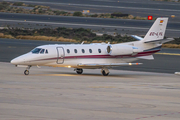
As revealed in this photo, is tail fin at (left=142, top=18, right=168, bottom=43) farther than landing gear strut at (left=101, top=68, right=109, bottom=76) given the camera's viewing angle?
Yes

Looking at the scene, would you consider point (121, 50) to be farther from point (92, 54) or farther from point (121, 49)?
point (92, 54)

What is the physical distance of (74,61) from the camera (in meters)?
29.9

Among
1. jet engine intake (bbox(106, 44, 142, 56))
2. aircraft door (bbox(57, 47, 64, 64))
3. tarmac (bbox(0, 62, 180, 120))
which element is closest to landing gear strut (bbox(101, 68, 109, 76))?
jet engine intake (bbox(106, 44, 142, 56))

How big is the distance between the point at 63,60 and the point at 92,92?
956 cm

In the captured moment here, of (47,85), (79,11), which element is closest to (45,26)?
(79,11)

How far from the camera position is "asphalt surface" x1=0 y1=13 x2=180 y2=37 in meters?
72.9

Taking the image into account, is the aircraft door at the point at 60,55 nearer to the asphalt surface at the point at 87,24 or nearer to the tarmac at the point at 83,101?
the tarmac at the point at 83,101

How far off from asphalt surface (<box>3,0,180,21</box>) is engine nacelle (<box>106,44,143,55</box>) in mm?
65055

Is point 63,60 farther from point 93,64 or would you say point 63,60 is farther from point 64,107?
point 64,107

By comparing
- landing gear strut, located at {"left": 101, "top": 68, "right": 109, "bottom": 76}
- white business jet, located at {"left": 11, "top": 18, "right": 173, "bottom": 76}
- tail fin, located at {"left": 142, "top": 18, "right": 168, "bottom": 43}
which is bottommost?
landing gear strut, located at {"left": 101, "top": 68, "right": 109, "bottom": 76}

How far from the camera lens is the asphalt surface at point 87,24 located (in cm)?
7294

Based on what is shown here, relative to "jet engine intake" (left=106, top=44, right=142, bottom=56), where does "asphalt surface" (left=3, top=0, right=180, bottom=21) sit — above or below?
below

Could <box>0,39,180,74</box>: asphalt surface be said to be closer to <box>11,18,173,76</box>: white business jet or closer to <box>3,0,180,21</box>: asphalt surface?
<box>11,18,173,76</box>: white business jet

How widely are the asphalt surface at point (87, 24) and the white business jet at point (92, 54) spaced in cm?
3568
